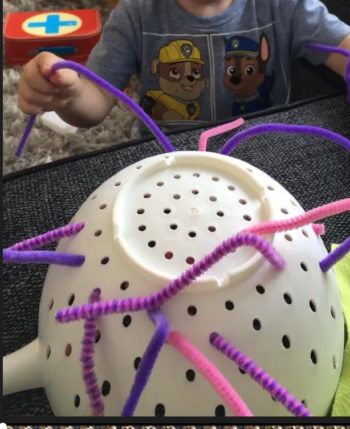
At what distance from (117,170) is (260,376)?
386mm

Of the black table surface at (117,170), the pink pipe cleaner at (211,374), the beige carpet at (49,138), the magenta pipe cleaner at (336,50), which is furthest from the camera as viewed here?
the beige carpet at (49,138)

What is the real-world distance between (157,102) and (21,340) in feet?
1.67

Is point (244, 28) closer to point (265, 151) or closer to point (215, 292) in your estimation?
point (265, 151)

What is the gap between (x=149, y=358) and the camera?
0.32 m

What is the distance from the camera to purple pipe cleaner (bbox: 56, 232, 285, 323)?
0.32m

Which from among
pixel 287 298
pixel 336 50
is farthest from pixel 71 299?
pixel 336 50

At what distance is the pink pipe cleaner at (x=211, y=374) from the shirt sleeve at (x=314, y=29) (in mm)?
623

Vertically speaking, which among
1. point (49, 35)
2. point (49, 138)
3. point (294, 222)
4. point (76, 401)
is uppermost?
point (294, 222)

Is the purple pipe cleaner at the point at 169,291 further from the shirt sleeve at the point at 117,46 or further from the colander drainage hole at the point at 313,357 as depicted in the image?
the shirt sleeve at the point at 117,46

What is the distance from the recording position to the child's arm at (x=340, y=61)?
79 cm

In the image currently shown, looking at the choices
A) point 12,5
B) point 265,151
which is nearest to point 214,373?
point 265,151

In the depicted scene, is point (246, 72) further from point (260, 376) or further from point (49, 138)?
point (260, 376)

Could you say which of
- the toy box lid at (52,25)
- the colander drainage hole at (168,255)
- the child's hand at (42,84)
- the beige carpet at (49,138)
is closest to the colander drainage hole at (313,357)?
the colander drainage hole at (168,255)

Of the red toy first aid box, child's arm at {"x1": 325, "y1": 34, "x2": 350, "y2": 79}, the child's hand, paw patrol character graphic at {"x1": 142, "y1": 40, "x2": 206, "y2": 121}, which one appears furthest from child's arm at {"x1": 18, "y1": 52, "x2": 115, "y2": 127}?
the red toy first aid box
